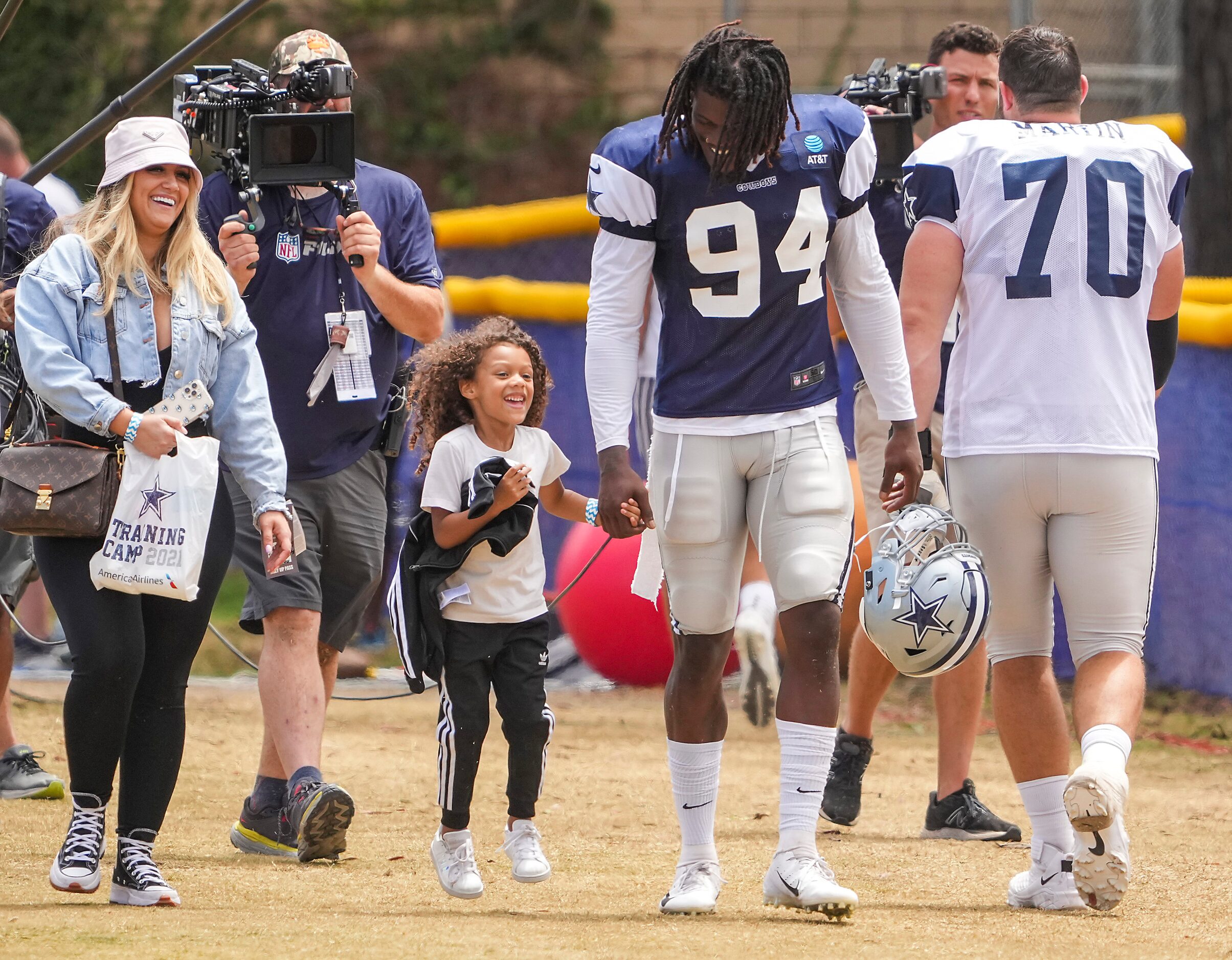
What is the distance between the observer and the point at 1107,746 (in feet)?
13.9

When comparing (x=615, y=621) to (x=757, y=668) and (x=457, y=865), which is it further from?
(x=457, y=865)

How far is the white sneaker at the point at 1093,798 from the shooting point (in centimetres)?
401

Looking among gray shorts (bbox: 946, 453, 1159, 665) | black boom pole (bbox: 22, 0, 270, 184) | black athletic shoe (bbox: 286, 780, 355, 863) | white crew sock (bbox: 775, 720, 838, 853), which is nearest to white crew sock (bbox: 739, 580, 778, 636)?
→ gray shorts (bbox: 946, 453, 1159, 665)

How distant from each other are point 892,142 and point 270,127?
6.63 ft

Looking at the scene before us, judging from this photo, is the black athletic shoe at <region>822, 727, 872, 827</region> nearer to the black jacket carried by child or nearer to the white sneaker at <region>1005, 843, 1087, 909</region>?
the white sneaker at <region>1005, 843, 1087, 909</region>

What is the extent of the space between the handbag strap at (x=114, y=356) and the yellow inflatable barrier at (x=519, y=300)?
621 cm

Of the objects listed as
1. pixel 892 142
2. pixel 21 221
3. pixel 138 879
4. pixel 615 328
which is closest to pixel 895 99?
pixel 892 142

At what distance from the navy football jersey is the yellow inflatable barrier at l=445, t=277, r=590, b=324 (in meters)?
6.16

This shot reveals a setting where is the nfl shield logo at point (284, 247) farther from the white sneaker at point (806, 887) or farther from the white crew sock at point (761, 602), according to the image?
the white sneaker at point (806, 887)

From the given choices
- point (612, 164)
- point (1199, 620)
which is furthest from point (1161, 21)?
point (612, 164)

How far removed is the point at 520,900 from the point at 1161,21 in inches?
329

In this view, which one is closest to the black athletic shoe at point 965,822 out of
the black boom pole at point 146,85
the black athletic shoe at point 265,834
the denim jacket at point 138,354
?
the black athletic shoe at point 265,834

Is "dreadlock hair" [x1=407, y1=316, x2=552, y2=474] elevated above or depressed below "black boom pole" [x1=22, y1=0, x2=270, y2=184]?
below

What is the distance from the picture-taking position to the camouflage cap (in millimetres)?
5590
